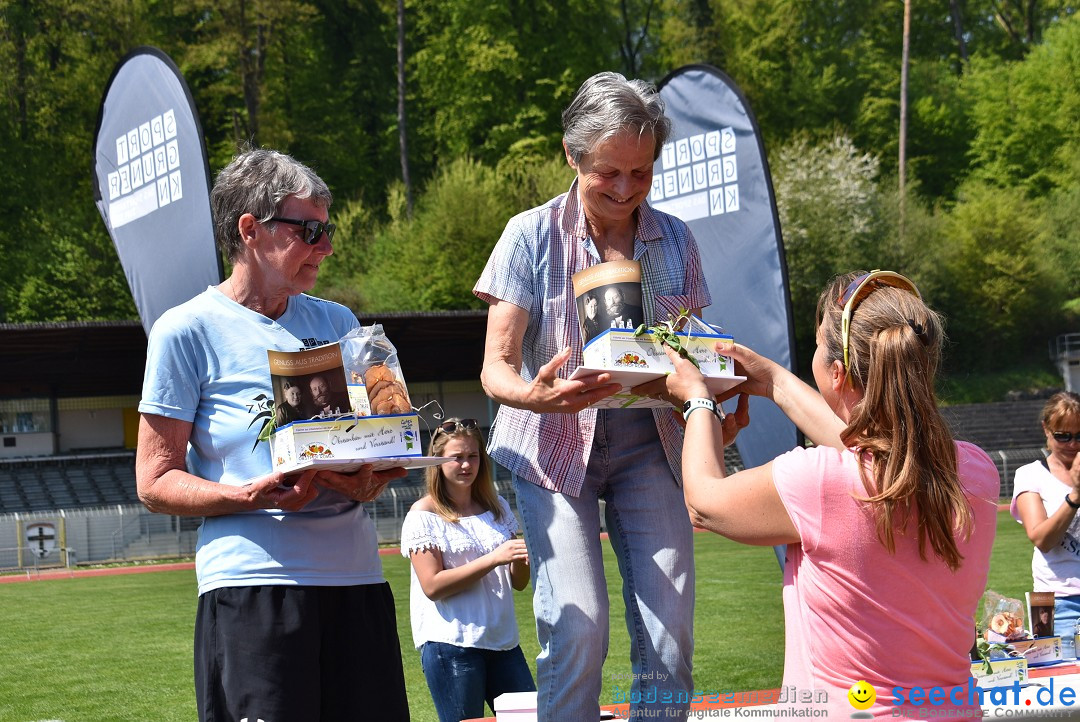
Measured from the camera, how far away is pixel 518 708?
170 inches

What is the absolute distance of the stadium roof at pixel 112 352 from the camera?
3005 centimetres

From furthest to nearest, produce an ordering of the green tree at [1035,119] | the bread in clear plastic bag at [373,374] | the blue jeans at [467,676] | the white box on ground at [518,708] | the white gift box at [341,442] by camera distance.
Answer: the green tree at [1035,119], the blue jeans at [467,676], the white box on ground at [518,708], the bread in clear plastic bag at [373,374], the white gift box at [341,442]

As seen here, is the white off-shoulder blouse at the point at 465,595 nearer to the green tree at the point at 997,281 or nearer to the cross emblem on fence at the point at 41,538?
the cross emblem on fence at the point at 41,538

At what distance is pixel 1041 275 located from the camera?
49.5 meters

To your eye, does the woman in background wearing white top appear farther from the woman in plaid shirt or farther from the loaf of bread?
the loaf of bread

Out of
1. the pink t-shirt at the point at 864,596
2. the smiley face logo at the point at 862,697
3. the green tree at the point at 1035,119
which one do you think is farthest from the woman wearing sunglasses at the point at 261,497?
the green tree at the point at 1035,119

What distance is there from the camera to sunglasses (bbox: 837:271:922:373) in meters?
2.83

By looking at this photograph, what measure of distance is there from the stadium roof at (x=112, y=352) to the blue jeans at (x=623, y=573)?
25.3m

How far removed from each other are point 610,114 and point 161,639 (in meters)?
11.1

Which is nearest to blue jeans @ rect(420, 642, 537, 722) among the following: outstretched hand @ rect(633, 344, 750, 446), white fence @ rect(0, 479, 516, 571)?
outstretched hand @ rect(633, 344, 750, 446)

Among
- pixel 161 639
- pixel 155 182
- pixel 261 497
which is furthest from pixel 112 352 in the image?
pixel 261 497

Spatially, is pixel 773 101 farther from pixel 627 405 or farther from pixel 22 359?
pixel 627 405

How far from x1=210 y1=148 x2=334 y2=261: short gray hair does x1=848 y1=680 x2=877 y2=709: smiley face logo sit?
1.85m

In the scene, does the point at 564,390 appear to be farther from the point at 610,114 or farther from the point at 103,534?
the point at 103,534
